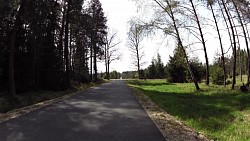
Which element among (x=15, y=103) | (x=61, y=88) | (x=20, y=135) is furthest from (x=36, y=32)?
(x=20, y=135)

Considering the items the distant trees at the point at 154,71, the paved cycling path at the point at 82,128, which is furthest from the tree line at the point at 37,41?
the distant trees at the point at 154,71

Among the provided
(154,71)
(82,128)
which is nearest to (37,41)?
(82,128)

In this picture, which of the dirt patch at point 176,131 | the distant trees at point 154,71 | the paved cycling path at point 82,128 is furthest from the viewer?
the distant trees at point 154,71

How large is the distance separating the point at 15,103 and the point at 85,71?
34.4m

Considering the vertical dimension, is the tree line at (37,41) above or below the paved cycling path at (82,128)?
above

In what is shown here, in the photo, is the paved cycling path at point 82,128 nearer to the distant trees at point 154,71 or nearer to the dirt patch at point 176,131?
the dirt patch at point 176,131

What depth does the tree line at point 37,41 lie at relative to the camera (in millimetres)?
20844

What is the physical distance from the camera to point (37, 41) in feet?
92.4

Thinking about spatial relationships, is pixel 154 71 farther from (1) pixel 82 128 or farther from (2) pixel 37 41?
(1) pixel 82 128

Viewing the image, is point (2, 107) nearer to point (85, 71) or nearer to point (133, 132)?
point (133, 132)

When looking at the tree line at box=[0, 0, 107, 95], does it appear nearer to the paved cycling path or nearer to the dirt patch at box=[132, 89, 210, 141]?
the paved cycling path

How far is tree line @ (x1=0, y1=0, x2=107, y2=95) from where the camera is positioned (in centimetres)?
2084

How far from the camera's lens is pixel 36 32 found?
85.0 feet

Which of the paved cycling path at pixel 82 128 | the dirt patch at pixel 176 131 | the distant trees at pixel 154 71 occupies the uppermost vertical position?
the distant trees at pixel 154 71
